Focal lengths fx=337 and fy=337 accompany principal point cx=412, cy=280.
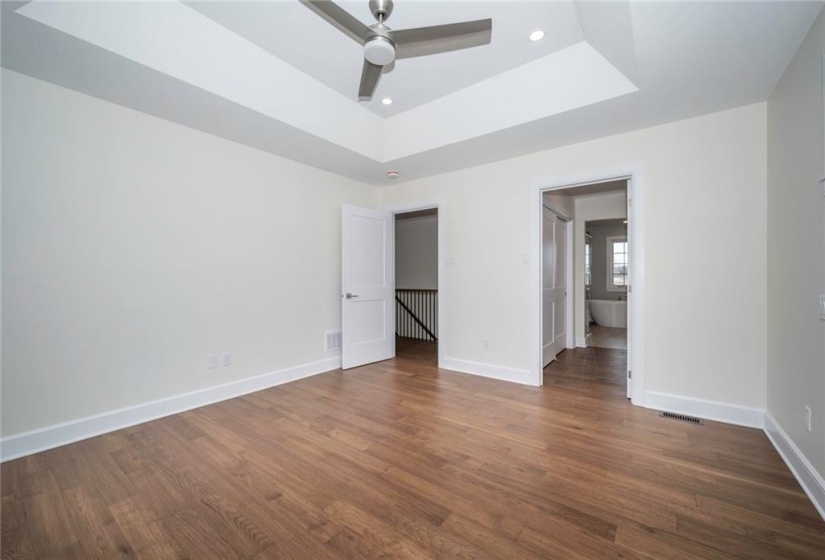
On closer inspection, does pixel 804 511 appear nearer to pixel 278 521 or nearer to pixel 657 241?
pixel 657 241

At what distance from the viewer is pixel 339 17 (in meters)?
1.71

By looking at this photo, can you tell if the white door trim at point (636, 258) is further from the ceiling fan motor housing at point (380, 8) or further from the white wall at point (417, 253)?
the white wall at point (417, 253)

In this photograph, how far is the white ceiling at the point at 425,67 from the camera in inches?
74.9

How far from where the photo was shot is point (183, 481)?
194 cm

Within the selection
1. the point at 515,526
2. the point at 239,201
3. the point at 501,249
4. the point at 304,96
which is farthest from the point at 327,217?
the point at 515,526

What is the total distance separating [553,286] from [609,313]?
4.35 m

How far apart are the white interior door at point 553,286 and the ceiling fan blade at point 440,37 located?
2.60 meters

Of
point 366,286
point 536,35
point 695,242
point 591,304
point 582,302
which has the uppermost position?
point 536,35

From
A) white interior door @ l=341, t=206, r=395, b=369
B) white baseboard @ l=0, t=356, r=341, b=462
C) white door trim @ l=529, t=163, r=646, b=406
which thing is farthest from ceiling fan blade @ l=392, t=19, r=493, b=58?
white baseboard @ l=0, t=356, r=341, b=462

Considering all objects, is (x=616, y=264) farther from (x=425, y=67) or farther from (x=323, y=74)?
(x=323, y=74)

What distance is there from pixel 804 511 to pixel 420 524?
1871mm

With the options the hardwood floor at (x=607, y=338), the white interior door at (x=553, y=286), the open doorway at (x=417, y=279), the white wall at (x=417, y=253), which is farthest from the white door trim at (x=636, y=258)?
the white wall at (x=417, y=253)

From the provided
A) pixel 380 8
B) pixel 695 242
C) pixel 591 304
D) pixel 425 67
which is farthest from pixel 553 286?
pixel 591 304

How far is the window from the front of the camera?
9125 millimetres
